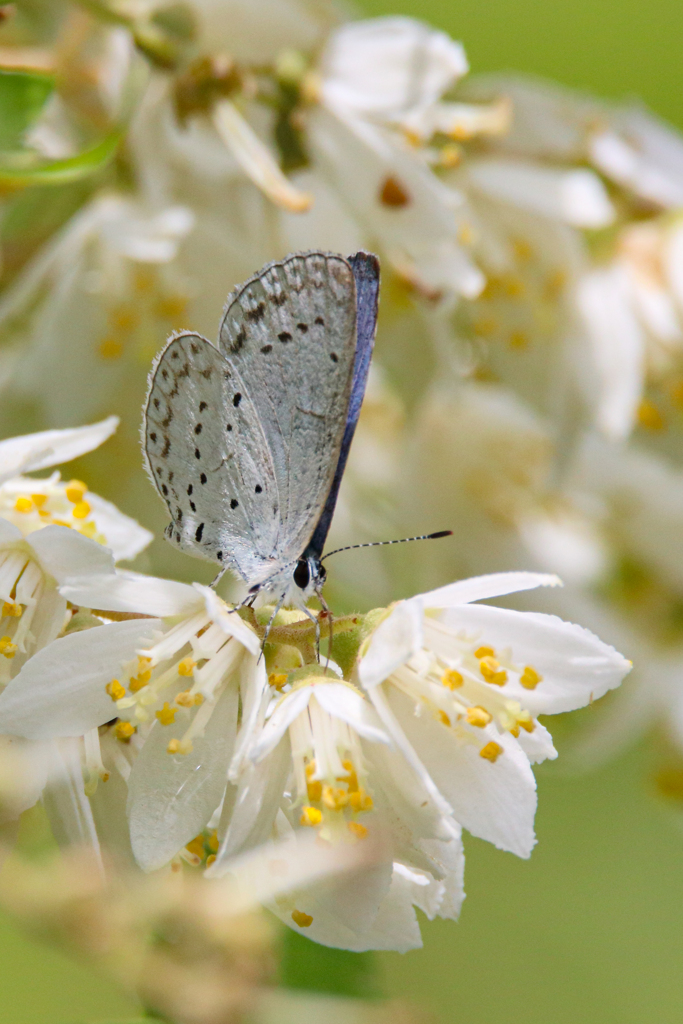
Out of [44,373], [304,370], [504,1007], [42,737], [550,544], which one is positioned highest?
[304,370]

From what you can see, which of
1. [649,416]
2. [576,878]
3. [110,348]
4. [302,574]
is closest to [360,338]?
[302,574]

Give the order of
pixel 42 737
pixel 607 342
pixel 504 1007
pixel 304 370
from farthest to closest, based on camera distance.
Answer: pixel 504 1007, pixel 607 342, pixel 304 370, pixel 42 737

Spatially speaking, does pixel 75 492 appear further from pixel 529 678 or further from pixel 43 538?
pixel 529 678

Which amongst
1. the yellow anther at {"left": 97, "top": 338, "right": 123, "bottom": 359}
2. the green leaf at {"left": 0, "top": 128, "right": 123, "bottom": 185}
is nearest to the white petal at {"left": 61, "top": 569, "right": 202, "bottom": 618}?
the green leaf at {"left": 0, "top": 128, "right": 123, "bottom": 185}

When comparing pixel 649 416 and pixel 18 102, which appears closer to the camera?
pixel 18 102

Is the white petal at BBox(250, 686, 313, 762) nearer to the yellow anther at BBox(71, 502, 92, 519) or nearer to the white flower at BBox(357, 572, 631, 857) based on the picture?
the white flower at BBox(357, 572, 631, 857)

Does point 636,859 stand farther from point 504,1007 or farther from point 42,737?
point 42,737

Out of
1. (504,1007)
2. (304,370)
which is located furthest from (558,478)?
(504,1007)
